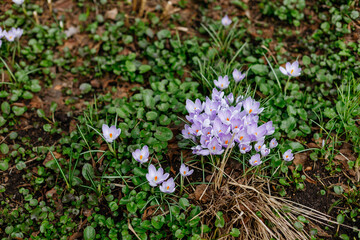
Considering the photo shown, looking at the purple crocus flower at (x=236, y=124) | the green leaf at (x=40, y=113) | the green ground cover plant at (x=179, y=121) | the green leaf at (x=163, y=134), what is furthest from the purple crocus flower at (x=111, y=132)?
the purple crocus flower at (x=236, y=124)

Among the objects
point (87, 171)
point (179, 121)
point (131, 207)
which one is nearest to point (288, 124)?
point (179, 121)

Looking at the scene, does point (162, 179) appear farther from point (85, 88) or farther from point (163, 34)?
point (163, 34)

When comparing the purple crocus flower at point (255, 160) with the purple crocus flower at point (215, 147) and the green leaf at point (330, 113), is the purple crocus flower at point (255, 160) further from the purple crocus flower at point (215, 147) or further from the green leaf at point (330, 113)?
Result: the green leaf at point (330, 113)

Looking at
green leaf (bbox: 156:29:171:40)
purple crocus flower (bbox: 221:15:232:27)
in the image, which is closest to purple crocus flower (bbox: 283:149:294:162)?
purple crocus flower (bbox: 221:15:232:27)

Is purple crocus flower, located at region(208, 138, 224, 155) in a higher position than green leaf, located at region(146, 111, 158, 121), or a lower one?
higher

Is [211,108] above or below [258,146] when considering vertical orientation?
above

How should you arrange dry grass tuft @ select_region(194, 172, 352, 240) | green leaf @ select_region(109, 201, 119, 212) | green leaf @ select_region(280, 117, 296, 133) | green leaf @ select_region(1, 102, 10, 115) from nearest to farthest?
dry grass tuft @ select_region(194, 172, 352, 240) < green leaf @ select_region(109, 201, 119, 212) < green leaf @ select_region(280, 117, 296, 133) < green leaf @ select_region(1, 102, 10, 115)

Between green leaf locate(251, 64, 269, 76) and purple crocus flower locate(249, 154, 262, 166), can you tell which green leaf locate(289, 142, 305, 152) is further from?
green leaf locate(251, 64, 269, 76)
